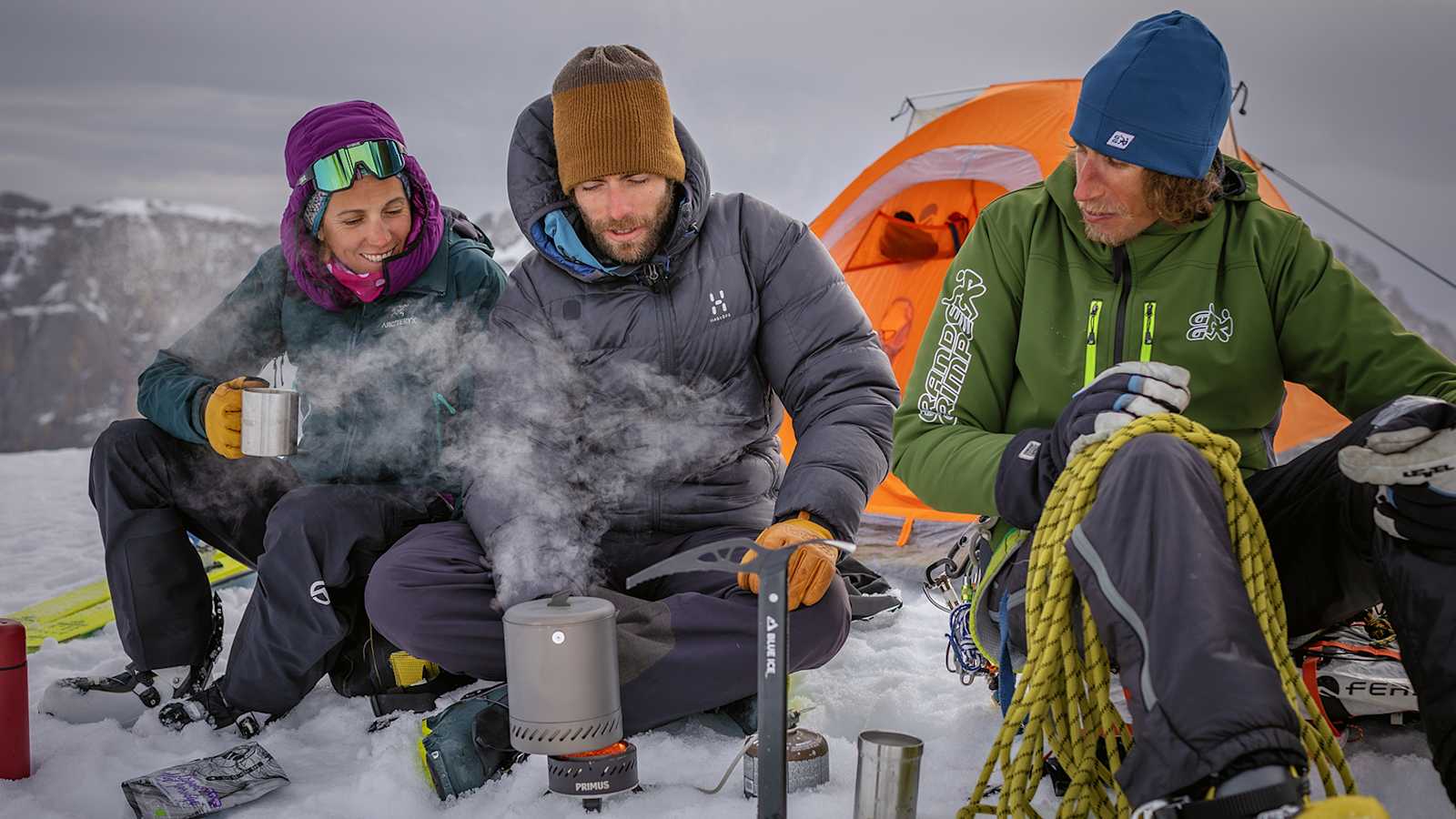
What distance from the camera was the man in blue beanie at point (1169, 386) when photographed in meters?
1.27

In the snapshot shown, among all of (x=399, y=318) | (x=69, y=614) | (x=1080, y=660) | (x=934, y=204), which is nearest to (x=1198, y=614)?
(x=1080, y=660)

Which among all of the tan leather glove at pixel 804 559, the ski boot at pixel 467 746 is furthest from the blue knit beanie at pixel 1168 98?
the ski boot at pixel 467 746

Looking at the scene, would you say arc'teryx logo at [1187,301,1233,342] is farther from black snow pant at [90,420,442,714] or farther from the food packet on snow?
the food packet on snow

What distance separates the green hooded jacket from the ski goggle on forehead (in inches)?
51.7

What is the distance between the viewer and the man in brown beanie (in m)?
2.05

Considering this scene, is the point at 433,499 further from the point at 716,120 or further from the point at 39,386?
the point at 39,386

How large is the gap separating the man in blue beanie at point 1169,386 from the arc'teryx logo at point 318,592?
1209 mm

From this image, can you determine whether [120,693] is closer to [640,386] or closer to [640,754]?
[640,754]

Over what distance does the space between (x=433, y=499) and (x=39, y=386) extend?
987cm

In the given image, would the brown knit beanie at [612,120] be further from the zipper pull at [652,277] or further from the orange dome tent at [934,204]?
the orange dome tent at [934,204]

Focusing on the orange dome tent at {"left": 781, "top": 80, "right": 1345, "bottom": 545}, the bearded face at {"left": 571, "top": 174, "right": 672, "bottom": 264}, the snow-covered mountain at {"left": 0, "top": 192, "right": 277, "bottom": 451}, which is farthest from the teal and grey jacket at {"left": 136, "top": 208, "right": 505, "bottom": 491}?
the snow-covered mountain at {"left": 0, "top": 192, "right": 277, "bottom": 451}

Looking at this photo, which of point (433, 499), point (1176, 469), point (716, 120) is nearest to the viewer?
point (1176, 469)

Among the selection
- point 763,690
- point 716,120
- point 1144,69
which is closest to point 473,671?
point 763,690

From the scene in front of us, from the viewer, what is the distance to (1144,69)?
1748mm
